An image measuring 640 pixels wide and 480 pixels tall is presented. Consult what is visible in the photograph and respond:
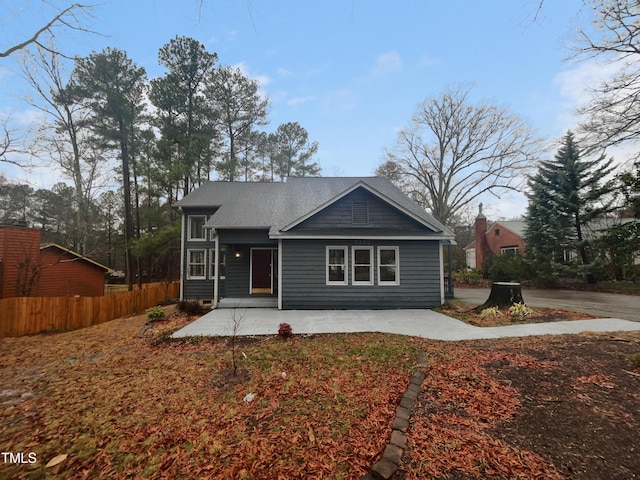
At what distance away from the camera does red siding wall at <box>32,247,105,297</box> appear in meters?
14.2

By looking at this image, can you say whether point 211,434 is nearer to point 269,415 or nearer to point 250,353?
point 269,415

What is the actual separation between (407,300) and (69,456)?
30.8 ft

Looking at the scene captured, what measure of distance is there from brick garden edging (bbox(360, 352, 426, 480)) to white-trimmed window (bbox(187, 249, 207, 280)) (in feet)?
40.8

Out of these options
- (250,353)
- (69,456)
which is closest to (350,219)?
(250,353)

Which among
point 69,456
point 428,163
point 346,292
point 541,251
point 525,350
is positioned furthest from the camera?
point 428,163

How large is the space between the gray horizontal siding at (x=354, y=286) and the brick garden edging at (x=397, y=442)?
6216mm

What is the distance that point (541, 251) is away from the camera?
17.7m

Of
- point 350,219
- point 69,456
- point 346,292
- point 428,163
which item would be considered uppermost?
point 428,163

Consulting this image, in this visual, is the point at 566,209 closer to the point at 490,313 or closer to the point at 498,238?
the point at 498,238

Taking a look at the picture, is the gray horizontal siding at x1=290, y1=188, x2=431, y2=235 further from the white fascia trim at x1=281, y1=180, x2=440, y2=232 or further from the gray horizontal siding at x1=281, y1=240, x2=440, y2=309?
the gray horizontal siding at x1=281, y1=240, x2=440, y2=309

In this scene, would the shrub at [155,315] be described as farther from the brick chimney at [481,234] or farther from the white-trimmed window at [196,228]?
the brick chimney at [481,234]

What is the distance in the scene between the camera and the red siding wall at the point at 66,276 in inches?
559

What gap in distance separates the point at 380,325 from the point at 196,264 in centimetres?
1028

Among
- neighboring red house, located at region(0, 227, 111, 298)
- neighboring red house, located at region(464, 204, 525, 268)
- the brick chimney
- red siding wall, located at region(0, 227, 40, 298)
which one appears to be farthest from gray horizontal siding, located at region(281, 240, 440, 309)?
the brick chimney
